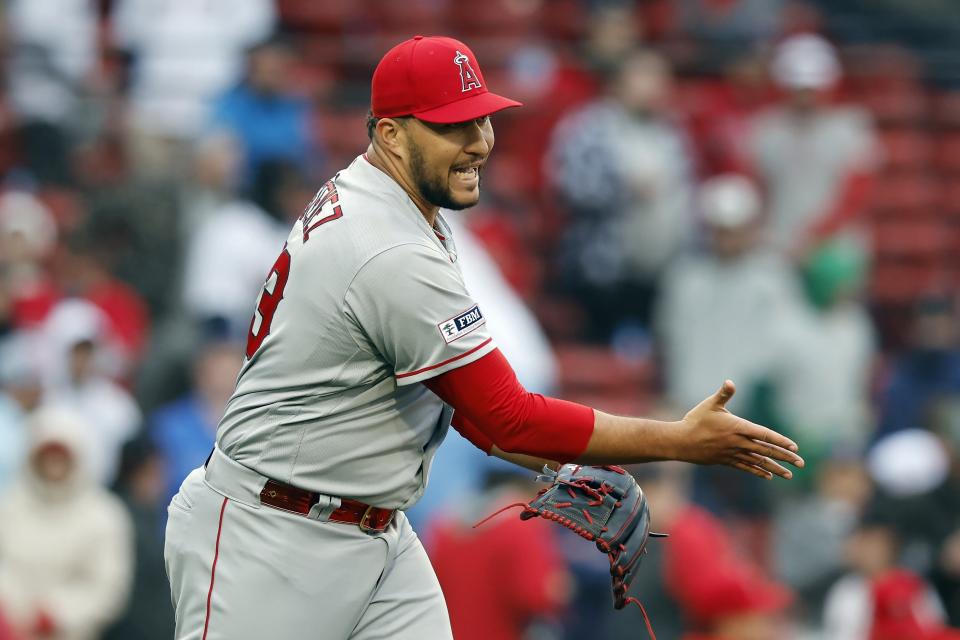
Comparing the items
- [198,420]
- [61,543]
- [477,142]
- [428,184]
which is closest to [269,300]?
[428,184]

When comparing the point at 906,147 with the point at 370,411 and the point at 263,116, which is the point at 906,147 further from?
the point at 370,411

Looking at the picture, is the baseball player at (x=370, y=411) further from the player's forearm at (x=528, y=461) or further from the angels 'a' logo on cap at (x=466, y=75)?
the player's forearm at (x=528, y=461)

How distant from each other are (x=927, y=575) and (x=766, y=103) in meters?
3.72

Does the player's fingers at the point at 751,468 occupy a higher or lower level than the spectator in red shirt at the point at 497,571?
higher

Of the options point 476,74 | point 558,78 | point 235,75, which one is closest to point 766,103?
point 558,78

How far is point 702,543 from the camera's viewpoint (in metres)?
7.06

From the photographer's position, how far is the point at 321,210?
396 cm

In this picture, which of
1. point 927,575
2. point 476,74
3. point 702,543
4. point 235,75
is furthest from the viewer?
point 235,75

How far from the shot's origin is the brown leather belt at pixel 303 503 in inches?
156

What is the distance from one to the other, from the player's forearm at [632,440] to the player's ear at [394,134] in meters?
0.77

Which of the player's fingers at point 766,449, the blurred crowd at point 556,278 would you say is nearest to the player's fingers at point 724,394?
the player's fingers at point 766,449

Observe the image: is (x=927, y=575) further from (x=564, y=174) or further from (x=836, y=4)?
(x=836, y=4)

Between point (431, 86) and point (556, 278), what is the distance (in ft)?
20.7

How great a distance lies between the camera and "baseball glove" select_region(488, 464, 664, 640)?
4055 mm
